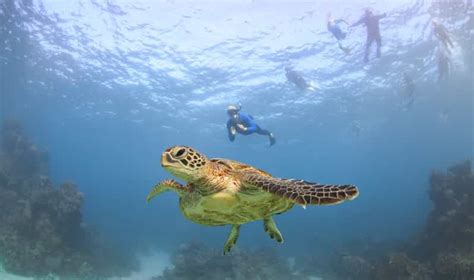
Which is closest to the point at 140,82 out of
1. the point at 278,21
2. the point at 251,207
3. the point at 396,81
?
the point at 278,21

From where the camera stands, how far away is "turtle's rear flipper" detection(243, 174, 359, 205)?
2584 millimetres

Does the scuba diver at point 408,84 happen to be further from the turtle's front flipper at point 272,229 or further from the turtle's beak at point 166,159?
the turtle's beak at point 166,159

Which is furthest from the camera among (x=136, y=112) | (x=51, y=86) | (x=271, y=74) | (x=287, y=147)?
(x=287, y=147)

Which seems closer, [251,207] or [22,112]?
[251,207]

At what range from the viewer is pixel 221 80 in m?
26.4

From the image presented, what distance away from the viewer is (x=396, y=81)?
1138 inches

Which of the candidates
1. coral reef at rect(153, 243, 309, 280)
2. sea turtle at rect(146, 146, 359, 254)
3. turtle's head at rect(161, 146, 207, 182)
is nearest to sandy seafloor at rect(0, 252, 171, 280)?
coral reef at rect(153, 243, 309, 280)

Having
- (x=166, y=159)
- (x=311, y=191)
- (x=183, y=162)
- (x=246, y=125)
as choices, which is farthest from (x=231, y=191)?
Result: (x=246, y=125)

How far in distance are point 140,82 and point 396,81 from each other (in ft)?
71.1

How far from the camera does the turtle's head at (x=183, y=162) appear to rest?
3117 millimetres

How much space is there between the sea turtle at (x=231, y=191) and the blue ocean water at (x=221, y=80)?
1501 cm

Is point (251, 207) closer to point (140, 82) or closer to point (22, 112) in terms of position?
point (140, 82)

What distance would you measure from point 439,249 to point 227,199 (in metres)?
13.6

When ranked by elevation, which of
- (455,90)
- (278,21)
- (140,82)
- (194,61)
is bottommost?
(278,21)
